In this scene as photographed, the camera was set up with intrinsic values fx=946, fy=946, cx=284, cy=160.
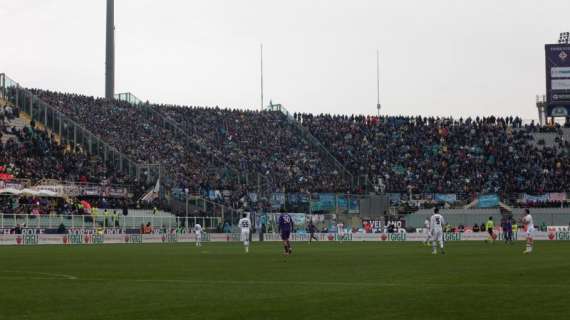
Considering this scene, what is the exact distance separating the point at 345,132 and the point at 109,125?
84.7ft

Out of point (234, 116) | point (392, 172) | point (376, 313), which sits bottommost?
point (376, 313)

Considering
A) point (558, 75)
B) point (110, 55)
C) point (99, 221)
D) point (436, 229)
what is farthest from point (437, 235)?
point (110, 55)

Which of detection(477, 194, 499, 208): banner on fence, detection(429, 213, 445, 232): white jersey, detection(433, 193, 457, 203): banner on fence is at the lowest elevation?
detection(429, 213, 445, 232): white jersey

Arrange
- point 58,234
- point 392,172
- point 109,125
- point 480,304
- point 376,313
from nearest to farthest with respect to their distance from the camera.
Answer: point 376,313 → point 480,304 → point 58,234 → point 109,125 → point 392,172

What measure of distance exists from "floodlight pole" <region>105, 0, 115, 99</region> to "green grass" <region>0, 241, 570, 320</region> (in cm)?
7424

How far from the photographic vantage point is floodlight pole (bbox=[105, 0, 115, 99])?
101938mm

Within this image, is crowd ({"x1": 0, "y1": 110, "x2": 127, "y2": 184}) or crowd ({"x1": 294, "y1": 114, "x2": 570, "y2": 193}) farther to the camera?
crowd ({"x1": 294, "y1": 114, "x2": 570, "y2": 193})

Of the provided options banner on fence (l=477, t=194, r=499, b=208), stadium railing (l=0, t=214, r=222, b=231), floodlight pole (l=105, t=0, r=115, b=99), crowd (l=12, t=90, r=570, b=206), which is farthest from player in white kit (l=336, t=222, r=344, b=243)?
floodlight pole (l=105, t=0, r=115, b=99)

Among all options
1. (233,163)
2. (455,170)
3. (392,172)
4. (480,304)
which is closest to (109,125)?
(233,163)

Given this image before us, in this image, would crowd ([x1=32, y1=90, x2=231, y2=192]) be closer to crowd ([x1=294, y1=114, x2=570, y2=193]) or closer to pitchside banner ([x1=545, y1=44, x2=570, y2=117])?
crowd ([x1=294, y1=114, x2=570, y2=193])

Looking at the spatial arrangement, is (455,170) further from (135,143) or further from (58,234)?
(58,234)

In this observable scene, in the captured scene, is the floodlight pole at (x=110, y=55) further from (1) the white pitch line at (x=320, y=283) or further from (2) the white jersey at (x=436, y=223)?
(1) the white pitch line at (x=320, y=283)

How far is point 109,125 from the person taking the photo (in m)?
86.2

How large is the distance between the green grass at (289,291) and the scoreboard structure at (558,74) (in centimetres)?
6955
